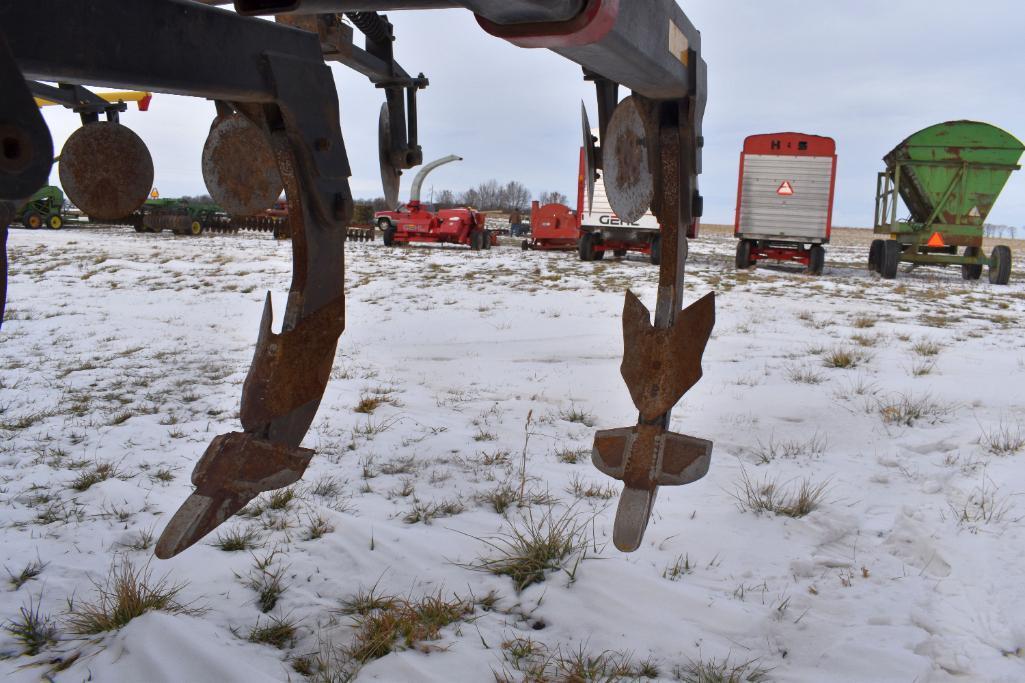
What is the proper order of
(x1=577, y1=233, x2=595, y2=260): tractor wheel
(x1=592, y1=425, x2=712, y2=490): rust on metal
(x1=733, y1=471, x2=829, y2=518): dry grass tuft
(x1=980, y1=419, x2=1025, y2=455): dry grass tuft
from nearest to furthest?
(x1=592, y1=425, x2=712, y2=490): rust on metal, (x1=733, y1=471, x2=829, y2=518): dry grass tuft, (x1=980, y1=419, x2=1025, y2=455): dry grass tuft, (x1=577, y1=233, x2=595, y2=260): tractor wheel

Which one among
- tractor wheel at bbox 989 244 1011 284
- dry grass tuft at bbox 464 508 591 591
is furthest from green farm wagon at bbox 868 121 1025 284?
dry grass tuft at bbox 464 508 591 591

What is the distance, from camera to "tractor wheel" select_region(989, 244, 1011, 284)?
480 inches

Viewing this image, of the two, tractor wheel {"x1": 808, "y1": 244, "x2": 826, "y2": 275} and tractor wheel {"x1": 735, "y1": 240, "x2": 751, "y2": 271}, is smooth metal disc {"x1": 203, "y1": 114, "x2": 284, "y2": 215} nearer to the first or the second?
tractor wheel {"x1": 808, "y1": 244, "x2": 826, "y2": 275}

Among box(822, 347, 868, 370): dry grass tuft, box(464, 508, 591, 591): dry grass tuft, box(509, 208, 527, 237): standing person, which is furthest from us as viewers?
box(509, 208, 527, 237): standing person

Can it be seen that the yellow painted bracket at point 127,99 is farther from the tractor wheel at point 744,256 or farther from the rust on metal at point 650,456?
the tractor wheel at point 744,256

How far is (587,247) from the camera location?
1432cm

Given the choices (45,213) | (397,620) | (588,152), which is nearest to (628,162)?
(588,152)

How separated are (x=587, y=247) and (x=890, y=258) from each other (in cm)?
557

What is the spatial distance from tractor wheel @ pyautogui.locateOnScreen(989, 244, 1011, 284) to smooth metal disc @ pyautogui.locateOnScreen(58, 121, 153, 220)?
1410cm

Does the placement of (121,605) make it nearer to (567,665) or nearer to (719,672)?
(567,665)

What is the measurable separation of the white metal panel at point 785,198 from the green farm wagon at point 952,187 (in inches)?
48.6

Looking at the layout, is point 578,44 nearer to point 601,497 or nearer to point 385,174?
point 385,174

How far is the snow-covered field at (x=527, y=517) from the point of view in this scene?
1723mm

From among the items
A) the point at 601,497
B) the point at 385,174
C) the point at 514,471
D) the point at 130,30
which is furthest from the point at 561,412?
the point at 130,30
